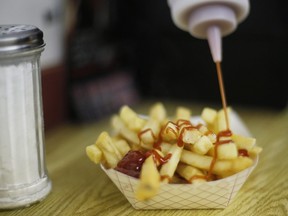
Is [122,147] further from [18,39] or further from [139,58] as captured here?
[139,58]

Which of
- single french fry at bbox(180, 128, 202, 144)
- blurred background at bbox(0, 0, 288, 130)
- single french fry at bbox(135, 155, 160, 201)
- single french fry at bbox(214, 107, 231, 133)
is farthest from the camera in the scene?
blurred background at bbox(0, 0, 288, 130)

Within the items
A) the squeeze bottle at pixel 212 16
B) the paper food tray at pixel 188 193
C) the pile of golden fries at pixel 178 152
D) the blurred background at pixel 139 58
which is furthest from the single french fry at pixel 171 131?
the blurred background at pixel 139 58

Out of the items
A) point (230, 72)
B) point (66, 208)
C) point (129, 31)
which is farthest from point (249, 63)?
point (66, 208)

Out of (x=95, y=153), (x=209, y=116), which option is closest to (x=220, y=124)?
(x=209, y=116)

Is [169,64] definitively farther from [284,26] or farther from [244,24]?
[284,26]

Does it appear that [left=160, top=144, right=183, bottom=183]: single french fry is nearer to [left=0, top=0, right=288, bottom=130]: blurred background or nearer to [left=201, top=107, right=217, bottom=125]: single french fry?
[left=201, top=107, right=217, bottom=125]: single french fry

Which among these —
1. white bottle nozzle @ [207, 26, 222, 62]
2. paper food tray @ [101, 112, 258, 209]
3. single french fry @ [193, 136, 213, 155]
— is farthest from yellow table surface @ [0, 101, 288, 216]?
white bottle nozzle @ [207, 26, 222, 62]

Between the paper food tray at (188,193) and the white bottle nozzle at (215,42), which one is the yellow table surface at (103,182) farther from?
the white bottle nozzle at (215,42)
